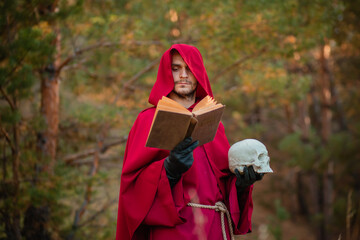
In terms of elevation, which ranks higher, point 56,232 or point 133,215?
point 133,215

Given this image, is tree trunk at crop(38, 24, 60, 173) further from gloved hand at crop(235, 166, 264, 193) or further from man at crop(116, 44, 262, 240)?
gloved hand at crop(235, 166, 264, 193)

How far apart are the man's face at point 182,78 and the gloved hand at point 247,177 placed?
67 cm

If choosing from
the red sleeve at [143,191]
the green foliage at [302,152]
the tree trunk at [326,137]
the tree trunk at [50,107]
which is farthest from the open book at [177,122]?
the green foliage at [302,152]

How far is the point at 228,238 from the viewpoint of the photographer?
8.04 feet

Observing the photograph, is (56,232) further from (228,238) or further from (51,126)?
(228,238)

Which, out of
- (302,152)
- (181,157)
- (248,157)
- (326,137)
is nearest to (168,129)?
(181,157)

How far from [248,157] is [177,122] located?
1.96 feet

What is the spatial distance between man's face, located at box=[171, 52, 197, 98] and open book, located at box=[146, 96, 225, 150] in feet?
1.42

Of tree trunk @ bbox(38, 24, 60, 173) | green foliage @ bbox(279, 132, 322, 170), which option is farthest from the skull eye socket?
green foliage @ bbox(279, 132, 322, 170)

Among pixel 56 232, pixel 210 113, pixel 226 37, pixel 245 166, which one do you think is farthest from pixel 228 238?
pixel 226 37

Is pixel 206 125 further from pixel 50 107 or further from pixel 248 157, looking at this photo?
pixel 50 107

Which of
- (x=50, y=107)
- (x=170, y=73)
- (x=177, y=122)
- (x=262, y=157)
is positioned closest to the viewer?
(x=177, y=122)

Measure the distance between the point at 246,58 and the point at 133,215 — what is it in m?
5.42

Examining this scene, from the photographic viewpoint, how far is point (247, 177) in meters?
2.35
